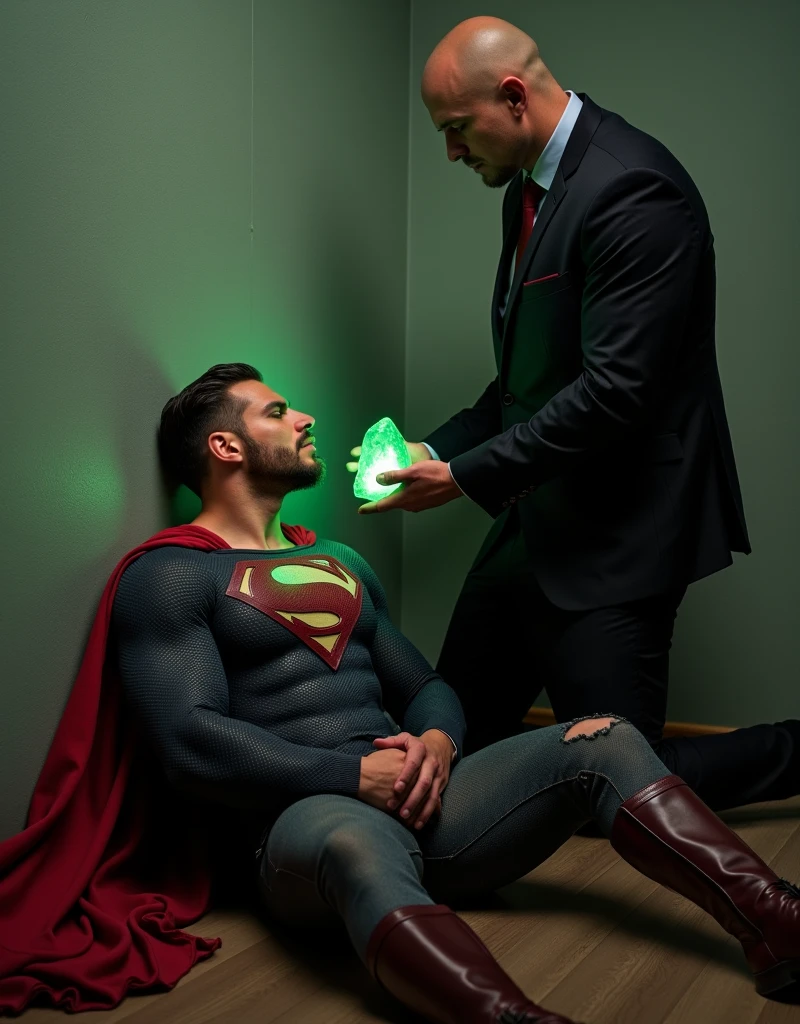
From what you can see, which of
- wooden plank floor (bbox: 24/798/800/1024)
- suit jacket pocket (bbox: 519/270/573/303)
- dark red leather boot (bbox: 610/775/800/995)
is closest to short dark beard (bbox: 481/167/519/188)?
suit jacket pocket (bbox: 519/270/573/303)

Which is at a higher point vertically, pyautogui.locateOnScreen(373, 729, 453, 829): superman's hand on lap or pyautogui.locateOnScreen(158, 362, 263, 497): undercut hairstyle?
pyautogui.locateOnScreen(158, 362, 263, 497): undercut hairstyle

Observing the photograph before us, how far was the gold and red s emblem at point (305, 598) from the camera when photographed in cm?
192

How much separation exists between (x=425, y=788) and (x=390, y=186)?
2.11 m

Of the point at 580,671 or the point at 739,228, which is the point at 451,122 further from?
the point at 580,671

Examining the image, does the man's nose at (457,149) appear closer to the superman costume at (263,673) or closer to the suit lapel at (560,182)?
the suit lapel at (560,182)

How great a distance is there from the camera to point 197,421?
6.98 feet

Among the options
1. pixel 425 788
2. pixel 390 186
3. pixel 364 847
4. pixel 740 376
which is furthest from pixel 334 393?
pixel 364 847

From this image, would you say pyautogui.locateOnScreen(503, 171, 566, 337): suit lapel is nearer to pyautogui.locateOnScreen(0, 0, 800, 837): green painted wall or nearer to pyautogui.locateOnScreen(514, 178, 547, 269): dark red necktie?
pyautogui.locateOnScreen(514, 178, 547, 269): dark red necktie

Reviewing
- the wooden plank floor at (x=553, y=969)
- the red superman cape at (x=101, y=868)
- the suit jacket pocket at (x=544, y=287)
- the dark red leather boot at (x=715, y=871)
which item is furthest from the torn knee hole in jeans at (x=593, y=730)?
the suit jacket pocket at (x=544, y=287)

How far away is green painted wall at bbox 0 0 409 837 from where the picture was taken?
5.90ft

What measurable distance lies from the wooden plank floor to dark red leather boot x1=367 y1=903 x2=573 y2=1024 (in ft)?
0.53

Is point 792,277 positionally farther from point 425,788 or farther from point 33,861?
point 33,861

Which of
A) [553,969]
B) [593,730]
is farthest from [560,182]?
[553,969]

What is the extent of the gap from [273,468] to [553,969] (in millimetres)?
1092
